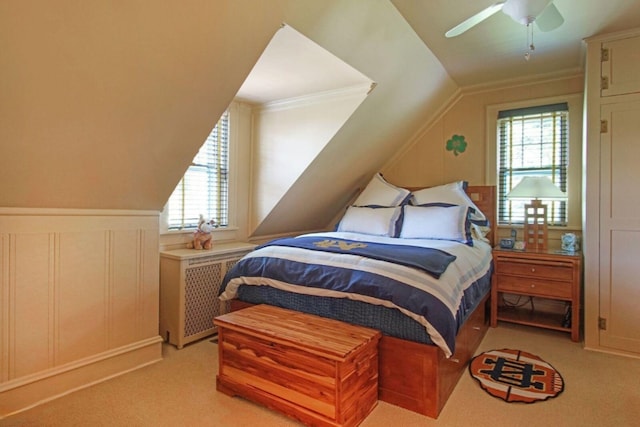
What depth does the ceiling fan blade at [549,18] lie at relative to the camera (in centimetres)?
200

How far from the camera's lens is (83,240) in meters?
2.19

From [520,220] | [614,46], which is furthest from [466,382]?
[614,46]

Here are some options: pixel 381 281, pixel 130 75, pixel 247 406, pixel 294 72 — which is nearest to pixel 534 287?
pixel 381 281

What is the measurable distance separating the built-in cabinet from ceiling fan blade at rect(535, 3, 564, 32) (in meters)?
0.93

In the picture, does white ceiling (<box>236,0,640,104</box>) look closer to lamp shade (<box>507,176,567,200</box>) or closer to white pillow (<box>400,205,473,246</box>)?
lamp shade (<box>507,176,567,200</box>)

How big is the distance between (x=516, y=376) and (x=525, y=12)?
2.14m

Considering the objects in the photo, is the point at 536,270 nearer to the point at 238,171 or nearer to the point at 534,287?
the point at 534,287

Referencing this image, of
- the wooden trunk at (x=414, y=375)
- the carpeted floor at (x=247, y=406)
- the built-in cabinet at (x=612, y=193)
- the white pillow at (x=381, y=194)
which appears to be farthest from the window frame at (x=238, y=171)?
the built-in cabinet at (x=612, y=193)

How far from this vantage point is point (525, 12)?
6.26 ft

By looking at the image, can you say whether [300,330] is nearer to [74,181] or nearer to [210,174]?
[74,181]

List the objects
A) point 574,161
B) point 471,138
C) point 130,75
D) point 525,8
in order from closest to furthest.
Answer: point 130,75 → point 525,8 → point 574,161 → point 471,138

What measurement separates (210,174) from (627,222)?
3410 mm

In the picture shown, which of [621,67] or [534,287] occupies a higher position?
[621,67]

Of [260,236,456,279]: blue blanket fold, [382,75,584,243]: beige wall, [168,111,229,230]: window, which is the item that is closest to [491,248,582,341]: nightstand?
[382,75,584,243]: beige wall
